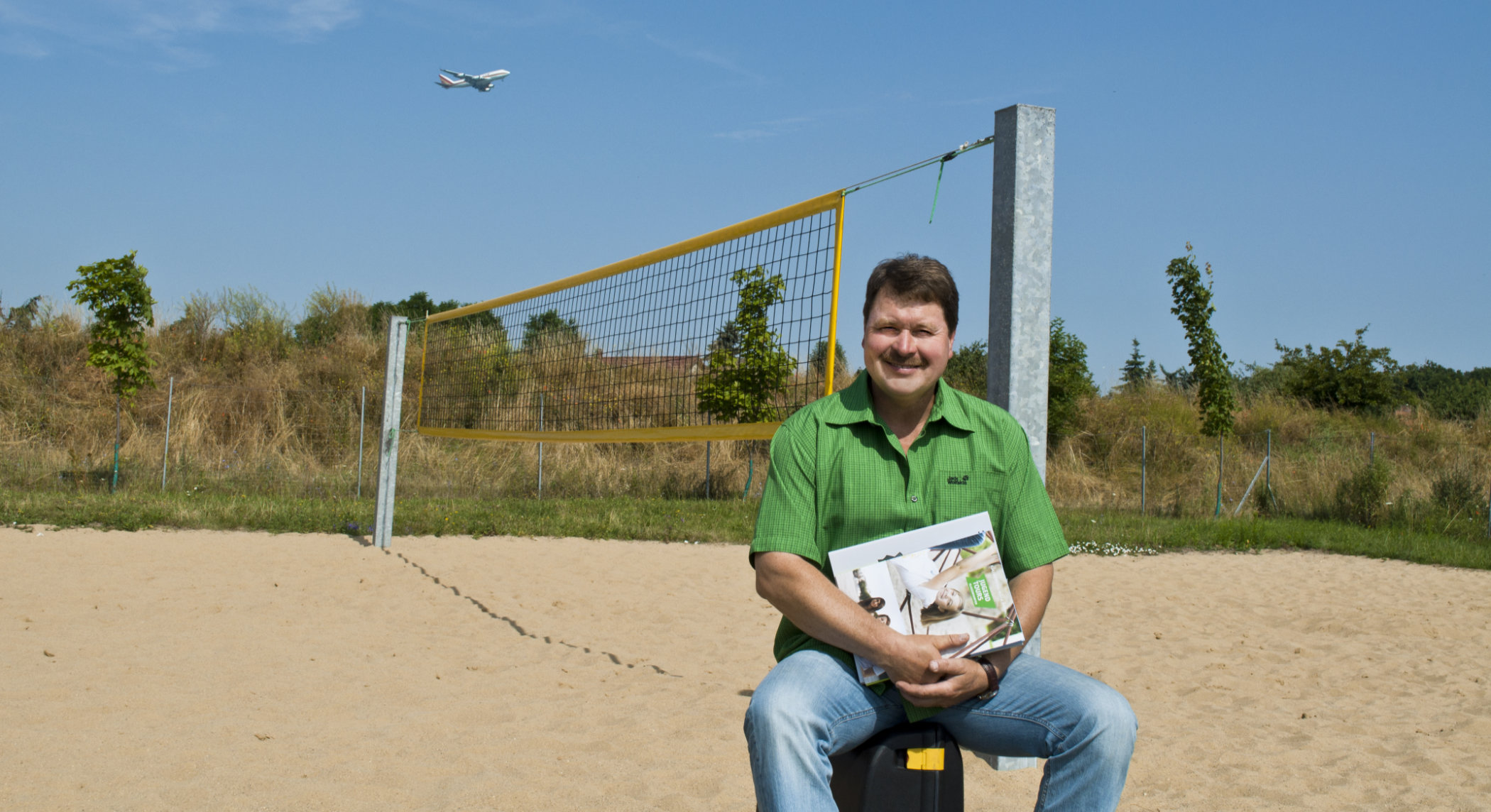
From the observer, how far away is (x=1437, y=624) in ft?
22.1

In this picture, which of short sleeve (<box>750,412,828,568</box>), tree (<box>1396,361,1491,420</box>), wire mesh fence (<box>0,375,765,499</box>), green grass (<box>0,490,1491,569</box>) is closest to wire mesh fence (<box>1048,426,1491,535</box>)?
green grass (<box>0,490,1491,569</box>)

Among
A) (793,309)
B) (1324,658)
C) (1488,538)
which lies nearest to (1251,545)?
(1488,538)

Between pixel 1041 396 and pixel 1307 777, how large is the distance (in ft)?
5.47

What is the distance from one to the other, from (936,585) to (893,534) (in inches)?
5.8

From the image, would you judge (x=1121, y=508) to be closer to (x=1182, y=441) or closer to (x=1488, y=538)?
(x=1182, y=441)

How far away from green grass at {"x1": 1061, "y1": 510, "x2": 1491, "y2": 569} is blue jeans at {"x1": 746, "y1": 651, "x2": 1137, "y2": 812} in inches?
345

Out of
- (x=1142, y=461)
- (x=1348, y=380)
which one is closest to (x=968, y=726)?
(x=1142, y=461)

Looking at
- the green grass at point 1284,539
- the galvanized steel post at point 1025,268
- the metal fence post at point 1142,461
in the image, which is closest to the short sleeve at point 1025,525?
the galvanized steel post at point 1025,268

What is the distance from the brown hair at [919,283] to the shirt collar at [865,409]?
0.15 m

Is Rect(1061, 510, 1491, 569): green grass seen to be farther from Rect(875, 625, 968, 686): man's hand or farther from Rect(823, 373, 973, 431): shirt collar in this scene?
Rect(875, 625, 968, 686): man's hand

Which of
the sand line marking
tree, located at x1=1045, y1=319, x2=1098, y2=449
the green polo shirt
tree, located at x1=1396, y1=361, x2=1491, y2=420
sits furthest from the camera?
tree, located at x1=1396, y1=361, x2=1491, y2=420

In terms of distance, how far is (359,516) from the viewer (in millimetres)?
9914

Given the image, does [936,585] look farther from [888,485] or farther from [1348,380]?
[1348,380]

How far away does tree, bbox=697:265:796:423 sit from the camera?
14.7 feet
